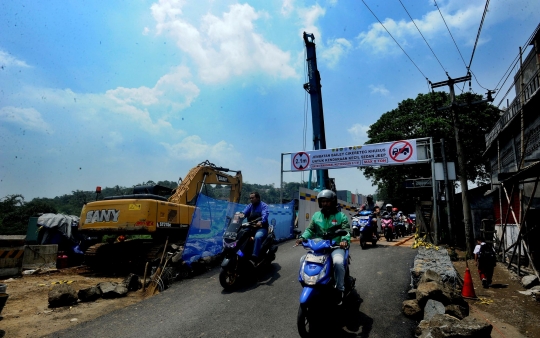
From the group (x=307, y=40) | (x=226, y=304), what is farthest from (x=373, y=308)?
(x=307, y=40)

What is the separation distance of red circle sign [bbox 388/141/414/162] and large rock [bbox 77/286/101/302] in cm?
1177

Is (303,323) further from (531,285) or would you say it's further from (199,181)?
(199,181)

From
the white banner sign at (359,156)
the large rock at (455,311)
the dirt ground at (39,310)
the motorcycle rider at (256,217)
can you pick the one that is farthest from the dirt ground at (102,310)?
the white banner sign at (359,156)

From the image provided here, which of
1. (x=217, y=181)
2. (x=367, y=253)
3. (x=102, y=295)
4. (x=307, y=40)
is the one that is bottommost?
(x=102, y=295)

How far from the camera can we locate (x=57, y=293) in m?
6.22

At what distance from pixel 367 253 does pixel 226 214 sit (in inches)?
174

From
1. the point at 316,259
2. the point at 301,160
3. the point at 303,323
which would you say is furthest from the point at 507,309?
the point at 301,160

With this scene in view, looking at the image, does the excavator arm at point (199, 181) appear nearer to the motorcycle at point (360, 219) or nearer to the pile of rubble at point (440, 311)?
the motorcycle at point (360, 219)

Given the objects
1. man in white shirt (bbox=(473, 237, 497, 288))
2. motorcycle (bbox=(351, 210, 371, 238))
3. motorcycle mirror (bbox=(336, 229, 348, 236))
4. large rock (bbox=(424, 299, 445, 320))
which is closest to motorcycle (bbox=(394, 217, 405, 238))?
motorcycle (bbox=(351, 210, 371, 238))

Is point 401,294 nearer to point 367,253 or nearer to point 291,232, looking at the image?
point 367,253

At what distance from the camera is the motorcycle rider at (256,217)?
6.56 metres

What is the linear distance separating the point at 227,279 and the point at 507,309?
5250mm

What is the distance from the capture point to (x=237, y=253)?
248 inches

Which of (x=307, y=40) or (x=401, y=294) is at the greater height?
(x=307, y=40)
